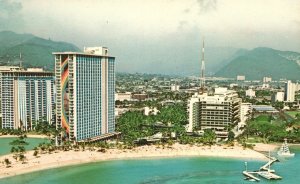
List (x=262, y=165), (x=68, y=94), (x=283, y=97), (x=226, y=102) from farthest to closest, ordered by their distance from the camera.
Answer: (x=283, y=97), (x=226, y=102), (x=68, y=94), (x=262, y=165)

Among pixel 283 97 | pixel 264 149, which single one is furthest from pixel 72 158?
pixel 283 97

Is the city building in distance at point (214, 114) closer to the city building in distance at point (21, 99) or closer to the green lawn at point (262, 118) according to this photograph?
the green lawn at point (262, 118)

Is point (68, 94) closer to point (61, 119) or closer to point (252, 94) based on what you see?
point (61, 119)

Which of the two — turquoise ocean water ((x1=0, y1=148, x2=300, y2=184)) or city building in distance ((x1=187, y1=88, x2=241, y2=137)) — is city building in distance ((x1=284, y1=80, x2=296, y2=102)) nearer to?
city building in distance ((x1=187, y1=88, x2=241, y2=137))

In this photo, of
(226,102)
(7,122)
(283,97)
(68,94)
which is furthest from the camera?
(283,97)

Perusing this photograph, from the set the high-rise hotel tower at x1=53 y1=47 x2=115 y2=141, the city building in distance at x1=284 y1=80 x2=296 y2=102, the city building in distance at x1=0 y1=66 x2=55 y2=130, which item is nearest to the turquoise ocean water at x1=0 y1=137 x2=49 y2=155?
the city building in distance at x1=0 y1=66 x2=55 y2=130

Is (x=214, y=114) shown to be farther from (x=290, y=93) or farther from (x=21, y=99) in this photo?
(x=290, y=93)

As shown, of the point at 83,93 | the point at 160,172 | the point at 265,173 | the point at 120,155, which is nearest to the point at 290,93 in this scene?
the point at 83,93

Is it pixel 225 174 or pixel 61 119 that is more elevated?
pixel 61 119
